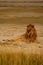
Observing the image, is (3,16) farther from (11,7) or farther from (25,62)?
(25,62)

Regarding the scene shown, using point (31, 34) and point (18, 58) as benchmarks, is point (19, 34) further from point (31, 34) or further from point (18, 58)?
point (18, 58)

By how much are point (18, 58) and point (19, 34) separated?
1.10 feet

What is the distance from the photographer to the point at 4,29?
6.04 ft

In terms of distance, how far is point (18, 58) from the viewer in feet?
4.72

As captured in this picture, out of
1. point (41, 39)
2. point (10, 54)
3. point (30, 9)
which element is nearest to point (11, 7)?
point (30, 9)

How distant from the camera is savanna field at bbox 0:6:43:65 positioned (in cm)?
144

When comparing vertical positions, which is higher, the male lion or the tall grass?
the male lion

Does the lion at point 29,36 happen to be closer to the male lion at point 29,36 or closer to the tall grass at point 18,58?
the male lion at point 29,36

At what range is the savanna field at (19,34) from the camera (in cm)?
144

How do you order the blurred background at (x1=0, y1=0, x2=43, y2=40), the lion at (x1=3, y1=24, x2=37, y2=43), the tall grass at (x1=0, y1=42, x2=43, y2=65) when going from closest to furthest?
1. the tall grass at (x1=0, y1=42, x2=43, y2=65)
2. the lion at (x1=3, y1=24, x2=37, y2=43)
3. the blurred background at (x1=0, y1=0, x2=43, y2=40)

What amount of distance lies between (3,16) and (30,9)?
0.24 m

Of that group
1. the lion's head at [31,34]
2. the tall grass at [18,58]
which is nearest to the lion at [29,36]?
the lion's head at [31,34]

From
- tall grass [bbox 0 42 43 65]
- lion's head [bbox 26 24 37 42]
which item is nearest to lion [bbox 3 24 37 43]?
lion's head [bbox 26 24 37 42]

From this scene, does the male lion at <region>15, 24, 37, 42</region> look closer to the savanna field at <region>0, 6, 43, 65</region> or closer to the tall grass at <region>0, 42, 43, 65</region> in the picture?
the savanna field at <region>0, 6, 43, 65</region>
